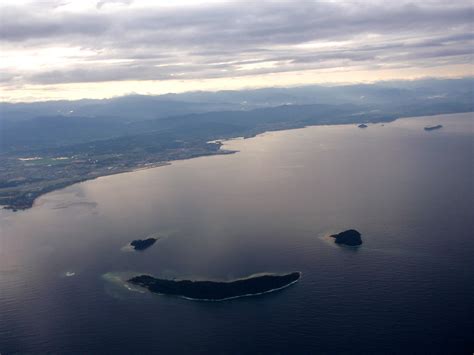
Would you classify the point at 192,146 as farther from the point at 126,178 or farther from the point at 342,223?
the point at 342,223

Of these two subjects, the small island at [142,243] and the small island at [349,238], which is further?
the small island at [142,243]

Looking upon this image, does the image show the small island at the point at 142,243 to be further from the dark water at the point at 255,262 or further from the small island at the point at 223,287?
the small island at the point at 223,287

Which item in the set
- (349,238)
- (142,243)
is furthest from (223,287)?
(349,238)

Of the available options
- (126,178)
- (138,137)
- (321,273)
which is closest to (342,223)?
(321,273)

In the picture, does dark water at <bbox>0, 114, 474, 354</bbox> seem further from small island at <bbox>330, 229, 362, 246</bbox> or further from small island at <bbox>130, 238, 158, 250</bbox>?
small island at <bbox>330, 229, 362, 246</bbox>

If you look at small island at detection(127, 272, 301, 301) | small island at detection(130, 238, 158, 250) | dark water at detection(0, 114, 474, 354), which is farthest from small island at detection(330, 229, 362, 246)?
small island at detection(130, 238, 158, 250)

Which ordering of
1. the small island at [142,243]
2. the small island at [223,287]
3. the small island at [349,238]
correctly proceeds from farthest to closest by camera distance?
the small island at [142,243], the small island at [349,238], the small island at [223,287]

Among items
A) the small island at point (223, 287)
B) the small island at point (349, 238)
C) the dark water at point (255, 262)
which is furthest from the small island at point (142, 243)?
the small island at point (349, 238)
